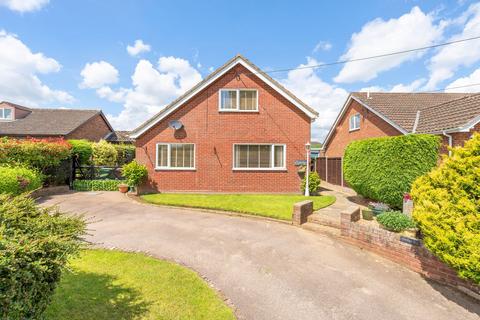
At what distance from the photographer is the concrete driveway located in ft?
12.3

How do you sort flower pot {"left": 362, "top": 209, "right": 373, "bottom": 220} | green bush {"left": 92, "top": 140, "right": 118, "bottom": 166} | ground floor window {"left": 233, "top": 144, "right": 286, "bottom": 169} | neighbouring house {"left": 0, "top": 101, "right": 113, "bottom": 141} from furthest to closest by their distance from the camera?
1. neighbouring house {"left": 0, "top": 101, "right": 113, "bottom": 141}
2. green bush {"left": 92, "top": 140, "right": 118, "bottom": 166}
3. ground floor window {"left": 233, "top": 144, "right": 286, "bottom": 169}
4. flower pot {"left": 362, "top": 209, "right": 373, "bottom": 220}

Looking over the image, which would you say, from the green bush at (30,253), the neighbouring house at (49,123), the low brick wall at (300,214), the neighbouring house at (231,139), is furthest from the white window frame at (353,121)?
the neighbouring house at (49,123)

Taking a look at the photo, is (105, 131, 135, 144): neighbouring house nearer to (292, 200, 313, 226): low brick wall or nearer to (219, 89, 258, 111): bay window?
(219, 89, 258, 111): bay window

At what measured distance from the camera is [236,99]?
1288cm

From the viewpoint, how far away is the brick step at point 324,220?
746 cm

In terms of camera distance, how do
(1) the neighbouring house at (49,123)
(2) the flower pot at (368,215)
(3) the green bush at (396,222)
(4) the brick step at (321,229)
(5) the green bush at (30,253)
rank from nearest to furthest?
(5) the green bush at (30,253)
(3) the green bush at (396,222)
(4) the brick step at (321,229)
(2) the flower pot at (368,215)
(1) the neighbouring house at (49,123)

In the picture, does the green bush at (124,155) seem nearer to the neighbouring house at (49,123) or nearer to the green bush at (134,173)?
the neighbouring house at (49,123)

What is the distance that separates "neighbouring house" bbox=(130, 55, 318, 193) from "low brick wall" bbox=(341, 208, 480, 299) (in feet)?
21.4

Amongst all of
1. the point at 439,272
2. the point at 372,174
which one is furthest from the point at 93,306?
the point at 372,174

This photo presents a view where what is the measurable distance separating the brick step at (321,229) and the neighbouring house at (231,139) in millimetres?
5168

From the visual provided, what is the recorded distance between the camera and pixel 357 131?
17500 mm

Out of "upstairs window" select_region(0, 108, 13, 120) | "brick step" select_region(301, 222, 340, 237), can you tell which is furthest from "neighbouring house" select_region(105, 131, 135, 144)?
"brick step" select_region(301, 222, 340, 237)

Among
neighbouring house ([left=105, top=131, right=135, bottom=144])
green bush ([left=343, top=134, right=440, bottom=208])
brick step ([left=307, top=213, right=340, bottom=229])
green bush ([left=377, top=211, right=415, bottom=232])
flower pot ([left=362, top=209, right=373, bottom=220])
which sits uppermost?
neighbouring house ([left=105, top=131, right=135, bottom=144])

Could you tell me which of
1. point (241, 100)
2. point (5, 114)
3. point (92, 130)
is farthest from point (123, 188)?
point (5, 114)
